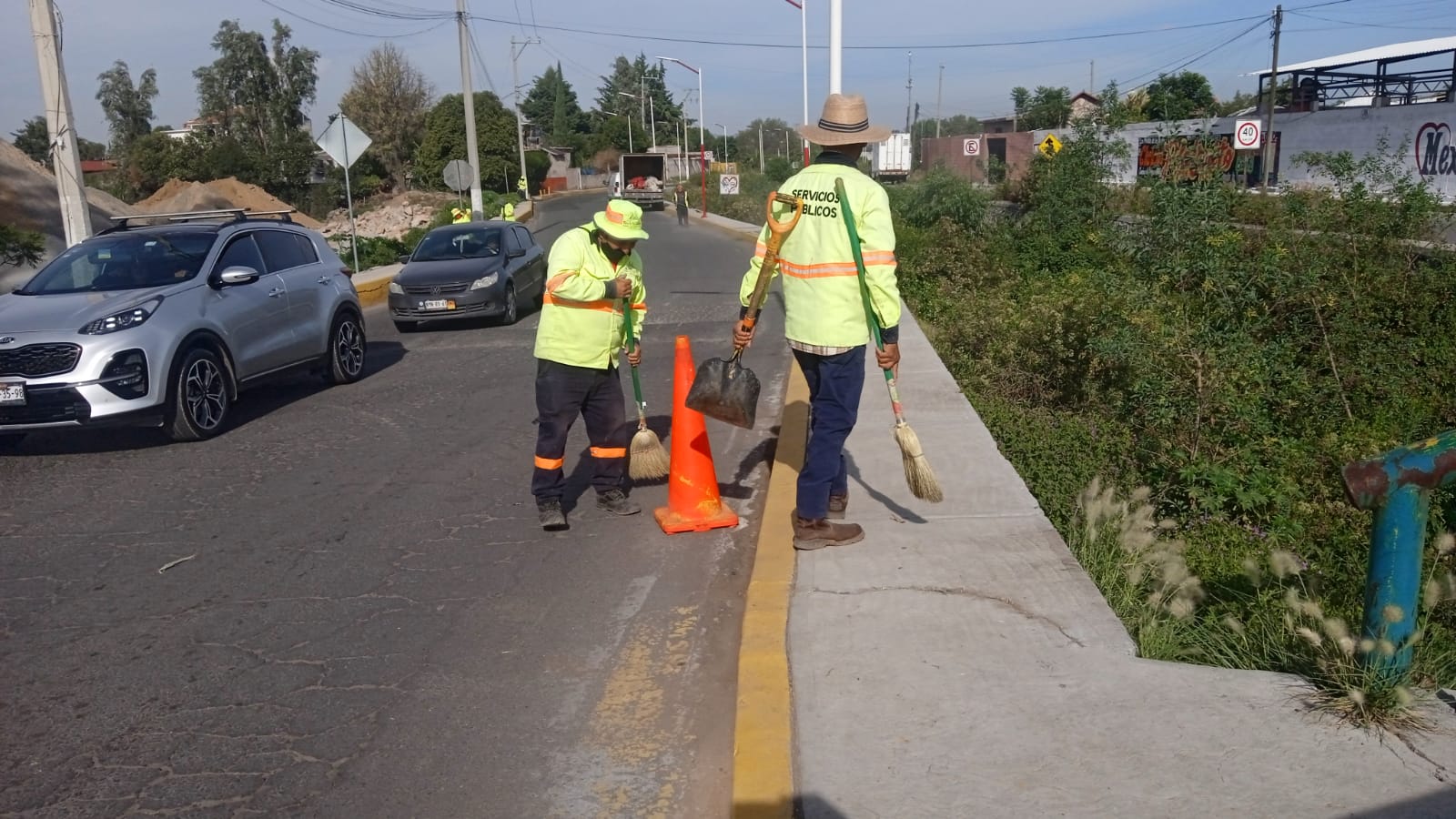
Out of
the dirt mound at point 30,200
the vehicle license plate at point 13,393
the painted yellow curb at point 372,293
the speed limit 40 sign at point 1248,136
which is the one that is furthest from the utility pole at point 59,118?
the speed limit 40 sign at point 1248,136

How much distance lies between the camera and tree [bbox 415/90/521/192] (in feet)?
249

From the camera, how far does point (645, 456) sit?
6895mm

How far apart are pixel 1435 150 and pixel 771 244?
109 ft

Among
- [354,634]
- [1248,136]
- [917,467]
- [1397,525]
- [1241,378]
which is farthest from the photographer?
[1248,136]

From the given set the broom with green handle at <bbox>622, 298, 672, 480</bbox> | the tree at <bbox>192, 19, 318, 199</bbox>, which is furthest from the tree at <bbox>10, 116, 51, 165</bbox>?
the broom with green handle at <bbox>622, 298, 672, 480</bbox>

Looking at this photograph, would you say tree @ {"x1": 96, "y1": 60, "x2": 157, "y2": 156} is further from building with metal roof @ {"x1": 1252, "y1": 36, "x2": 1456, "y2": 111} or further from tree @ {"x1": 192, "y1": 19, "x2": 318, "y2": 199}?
building with metal roof @ {"x1": 1252, "y1": 36, "x2": 1456, "y2": 111}

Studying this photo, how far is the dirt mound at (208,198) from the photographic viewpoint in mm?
47094

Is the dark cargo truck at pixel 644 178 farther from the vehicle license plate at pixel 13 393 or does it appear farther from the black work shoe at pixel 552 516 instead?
the black work shoe at pixel 552 516

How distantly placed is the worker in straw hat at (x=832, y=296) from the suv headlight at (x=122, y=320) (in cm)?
539

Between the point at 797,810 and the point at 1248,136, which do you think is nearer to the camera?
the point at 797,810

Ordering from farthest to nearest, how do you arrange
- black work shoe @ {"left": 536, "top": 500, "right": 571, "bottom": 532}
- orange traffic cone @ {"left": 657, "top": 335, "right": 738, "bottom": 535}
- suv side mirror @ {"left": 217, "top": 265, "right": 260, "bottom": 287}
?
suv side mirror @ {"left": 217, "top": 265, "right": 260, "bottom": 287} < black work shoe @ {"left": 536, "top": 500, "right": 571, "bottom": 532} < orange traffic cone @ {"left": 657, "top": 335, "right": 738, "bottom": 535}

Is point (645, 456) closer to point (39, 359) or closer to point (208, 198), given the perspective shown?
point (39, 359)

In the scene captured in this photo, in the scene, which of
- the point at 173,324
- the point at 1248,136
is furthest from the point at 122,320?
the point at 1248,136

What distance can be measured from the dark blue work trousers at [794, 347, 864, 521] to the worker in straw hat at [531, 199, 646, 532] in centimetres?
127
